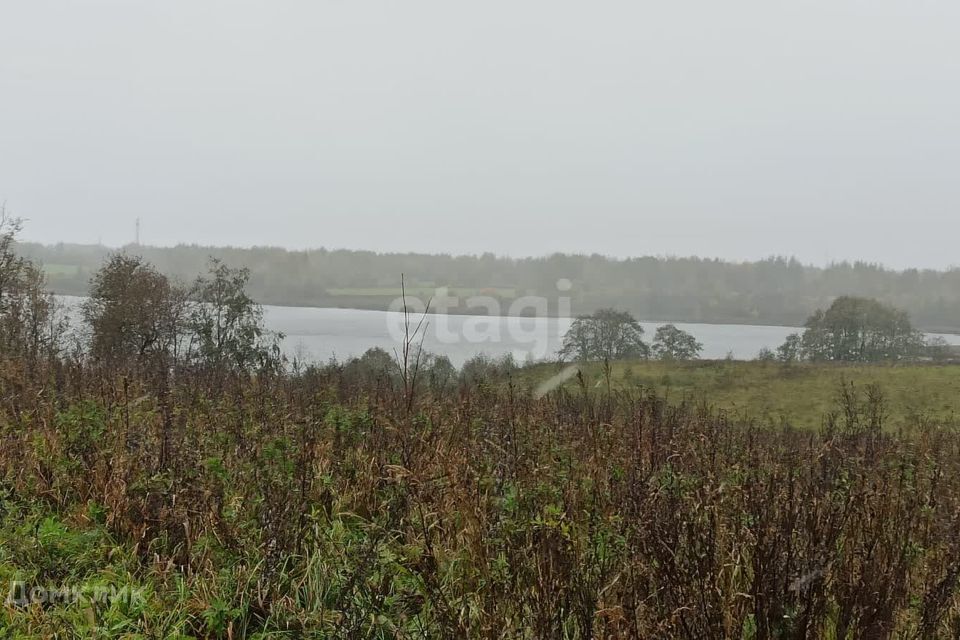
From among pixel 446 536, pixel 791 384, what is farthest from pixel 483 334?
pixel 446 536

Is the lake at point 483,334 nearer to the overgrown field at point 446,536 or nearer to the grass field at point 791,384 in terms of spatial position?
the grass field at point 791,384

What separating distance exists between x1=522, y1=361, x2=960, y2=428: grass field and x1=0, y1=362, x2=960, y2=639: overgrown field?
20936mm

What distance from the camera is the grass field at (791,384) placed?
83.2 feet

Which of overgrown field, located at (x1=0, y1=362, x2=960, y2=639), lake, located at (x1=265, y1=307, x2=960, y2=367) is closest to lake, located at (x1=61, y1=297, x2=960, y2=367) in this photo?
lake, located at (x1=265, y1=307, x2=960, y2=367)

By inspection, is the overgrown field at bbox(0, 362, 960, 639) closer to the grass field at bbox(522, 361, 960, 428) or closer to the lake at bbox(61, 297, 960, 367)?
the grass field at bbox(522, 361, 960, 428)

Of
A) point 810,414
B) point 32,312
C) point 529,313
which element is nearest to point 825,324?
point 810,414

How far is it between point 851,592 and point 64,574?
443cm

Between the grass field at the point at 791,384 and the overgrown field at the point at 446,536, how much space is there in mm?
20936

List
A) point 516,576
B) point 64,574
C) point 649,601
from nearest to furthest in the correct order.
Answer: point 649,601 → point 516,576 → point 64,574

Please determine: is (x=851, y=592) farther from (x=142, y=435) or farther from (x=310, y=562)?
(x=142, y=435)

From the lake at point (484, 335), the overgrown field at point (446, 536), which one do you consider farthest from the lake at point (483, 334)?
the overgrown field at point (446, 536)

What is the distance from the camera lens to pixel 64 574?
3.71 metres

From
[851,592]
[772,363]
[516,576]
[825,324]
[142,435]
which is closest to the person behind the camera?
[851,592]

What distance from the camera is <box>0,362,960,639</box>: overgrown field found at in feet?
8.02
